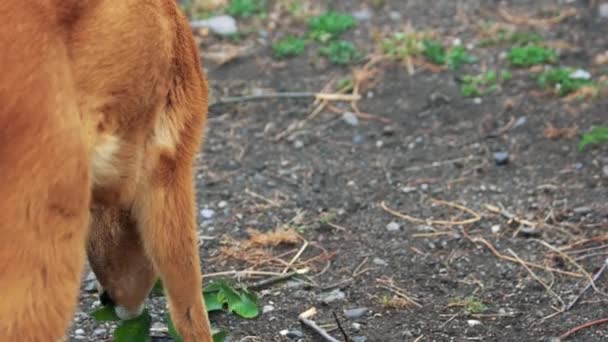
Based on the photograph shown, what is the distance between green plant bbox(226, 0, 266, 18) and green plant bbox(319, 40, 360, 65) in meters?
0.92

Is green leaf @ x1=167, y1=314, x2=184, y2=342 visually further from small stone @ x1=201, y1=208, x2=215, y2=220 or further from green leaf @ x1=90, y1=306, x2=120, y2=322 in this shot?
small stone @ x1=201, y1=208, x2=215, y2=220

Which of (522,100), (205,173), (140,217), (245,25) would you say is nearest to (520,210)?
(522,100)

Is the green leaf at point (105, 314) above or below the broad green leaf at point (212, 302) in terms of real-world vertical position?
above

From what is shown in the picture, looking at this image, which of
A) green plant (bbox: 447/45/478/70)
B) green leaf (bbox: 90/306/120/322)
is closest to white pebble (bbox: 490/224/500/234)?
green plant (bbox: 447/45/478/70)

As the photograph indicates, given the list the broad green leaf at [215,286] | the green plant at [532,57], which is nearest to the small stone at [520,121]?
the green plant at [532,57]

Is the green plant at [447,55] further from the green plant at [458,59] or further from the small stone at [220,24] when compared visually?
the small stone at [220,24]

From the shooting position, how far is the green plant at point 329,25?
7.91 m

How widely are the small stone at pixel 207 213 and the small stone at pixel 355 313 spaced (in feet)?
3.92

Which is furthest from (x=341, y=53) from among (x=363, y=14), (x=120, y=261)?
(x=120, y=261)

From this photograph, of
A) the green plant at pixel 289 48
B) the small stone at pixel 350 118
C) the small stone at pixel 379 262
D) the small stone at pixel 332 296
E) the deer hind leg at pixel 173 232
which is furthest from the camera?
the green plant at pixel 289 48

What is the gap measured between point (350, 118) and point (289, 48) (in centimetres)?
106

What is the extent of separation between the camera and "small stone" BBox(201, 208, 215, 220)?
5884 millimetres

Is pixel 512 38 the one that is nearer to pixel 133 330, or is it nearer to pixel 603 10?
pixel 603 10

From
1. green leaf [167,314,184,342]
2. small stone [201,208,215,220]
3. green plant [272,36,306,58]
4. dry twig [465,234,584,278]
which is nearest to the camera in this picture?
green leaf [167,314,184,342]
